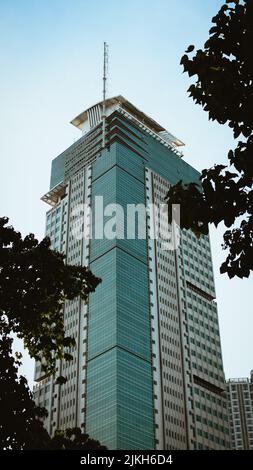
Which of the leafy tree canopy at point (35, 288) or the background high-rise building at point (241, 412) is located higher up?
the background high-rise building at point (241, 412)

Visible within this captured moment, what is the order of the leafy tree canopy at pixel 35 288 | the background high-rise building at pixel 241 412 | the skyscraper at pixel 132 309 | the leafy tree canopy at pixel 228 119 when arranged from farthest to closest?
the background high-rise building at pixel 241 412
the skyscraper at pixel 132 309
the leafy tree canopy at pixel 35 288
the leafy tree canopy at pixel 228 119

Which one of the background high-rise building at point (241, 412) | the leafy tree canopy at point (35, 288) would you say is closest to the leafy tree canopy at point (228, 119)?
the leafy tree canopy at point (35, 288)

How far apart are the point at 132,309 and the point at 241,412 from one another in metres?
78.6

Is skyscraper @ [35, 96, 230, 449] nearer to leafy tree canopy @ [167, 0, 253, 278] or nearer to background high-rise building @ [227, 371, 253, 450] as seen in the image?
background high-rise building @ [227, 371, 253, 450]

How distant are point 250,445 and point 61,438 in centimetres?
16512

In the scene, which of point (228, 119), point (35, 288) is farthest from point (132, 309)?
point (228, 119)

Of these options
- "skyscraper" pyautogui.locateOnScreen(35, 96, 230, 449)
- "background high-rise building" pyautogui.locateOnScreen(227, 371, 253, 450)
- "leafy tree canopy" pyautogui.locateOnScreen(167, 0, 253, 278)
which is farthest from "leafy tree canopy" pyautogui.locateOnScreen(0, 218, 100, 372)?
"background high-rise building" pyautogui.locateOnScreen(227, 371, 253, 450)

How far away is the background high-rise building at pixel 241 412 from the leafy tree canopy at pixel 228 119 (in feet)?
573

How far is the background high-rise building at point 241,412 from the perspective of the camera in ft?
575

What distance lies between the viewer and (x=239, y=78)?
11.1 m

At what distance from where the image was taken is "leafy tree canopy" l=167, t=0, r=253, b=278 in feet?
34.5

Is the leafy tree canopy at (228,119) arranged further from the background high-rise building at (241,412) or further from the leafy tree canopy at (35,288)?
the background high-rise building at (241,412)

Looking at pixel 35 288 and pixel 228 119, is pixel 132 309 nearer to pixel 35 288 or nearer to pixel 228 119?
pixel 35 288
